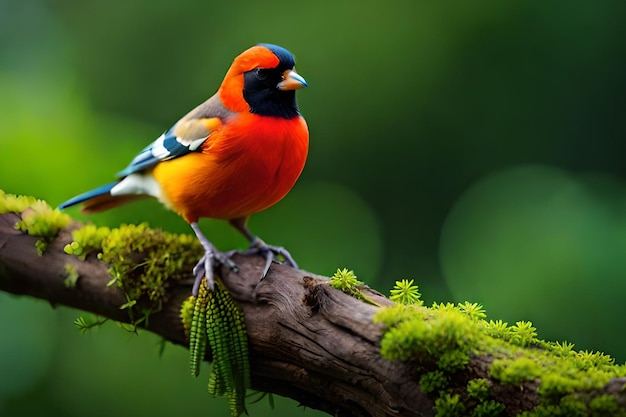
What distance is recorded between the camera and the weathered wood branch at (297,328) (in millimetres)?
2145

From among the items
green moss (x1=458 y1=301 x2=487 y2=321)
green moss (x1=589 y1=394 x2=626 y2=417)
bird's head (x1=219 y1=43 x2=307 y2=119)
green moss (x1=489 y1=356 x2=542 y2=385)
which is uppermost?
bird's head (x1=219 y1=43 x2=307 y2=119)

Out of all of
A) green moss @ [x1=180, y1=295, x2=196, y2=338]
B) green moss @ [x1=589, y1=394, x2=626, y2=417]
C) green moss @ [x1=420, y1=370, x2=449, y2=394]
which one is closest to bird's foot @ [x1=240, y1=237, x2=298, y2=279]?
green moss @ [x1=180, y1=295, x2=196, y2=338]

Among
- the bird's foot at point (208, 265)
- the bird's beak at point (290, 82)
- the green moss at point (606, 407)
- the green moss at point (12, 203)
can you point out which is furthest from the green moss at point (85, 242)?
→ the green moss at point (606, 407)

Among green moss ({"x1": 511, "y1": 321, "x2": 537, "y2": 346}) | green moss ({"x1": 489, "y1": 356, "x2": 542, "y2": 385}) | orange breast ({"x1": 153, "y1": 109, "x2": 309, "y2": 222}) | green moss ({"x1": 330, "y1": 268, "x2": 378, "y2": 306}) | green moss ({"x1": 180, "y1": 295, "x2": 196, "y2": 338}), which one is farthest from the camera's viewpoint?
orange breast ({"x1": 153, "y1": 109, "x2": 309, "y2": 222})

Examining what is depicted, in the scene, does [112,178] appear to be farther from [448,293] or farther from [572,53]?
[572,53]

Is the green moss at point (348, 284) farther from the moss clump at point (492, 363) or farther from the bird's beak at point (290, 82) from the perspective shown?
the bird's beak at point (290, 82)

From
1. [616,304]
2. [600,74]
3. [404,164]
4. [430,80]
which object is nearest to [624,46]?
[600,74]

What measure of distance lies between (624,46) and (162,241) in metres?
3.43

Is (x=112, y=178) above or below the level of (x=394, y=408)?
above

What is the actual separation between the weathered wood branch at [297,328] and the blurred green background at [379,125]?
1.12m

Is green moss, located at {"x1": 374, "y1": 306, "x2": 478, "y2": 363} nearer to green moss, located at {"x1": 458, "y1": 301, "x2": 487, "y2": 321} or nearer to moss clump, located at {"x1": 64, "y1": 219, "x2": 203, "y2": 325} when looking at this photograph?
green moss, located at {"x1": 458, "y1": 301, "x2": 487, "y2": 321}

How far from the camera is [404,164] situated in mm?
5062

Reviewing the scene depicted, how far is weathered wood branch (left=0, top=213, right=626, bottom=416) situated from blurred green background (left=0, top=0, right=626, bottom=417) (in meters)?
1.12

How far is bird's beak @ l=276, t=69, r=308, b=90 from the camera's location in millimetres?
2865
